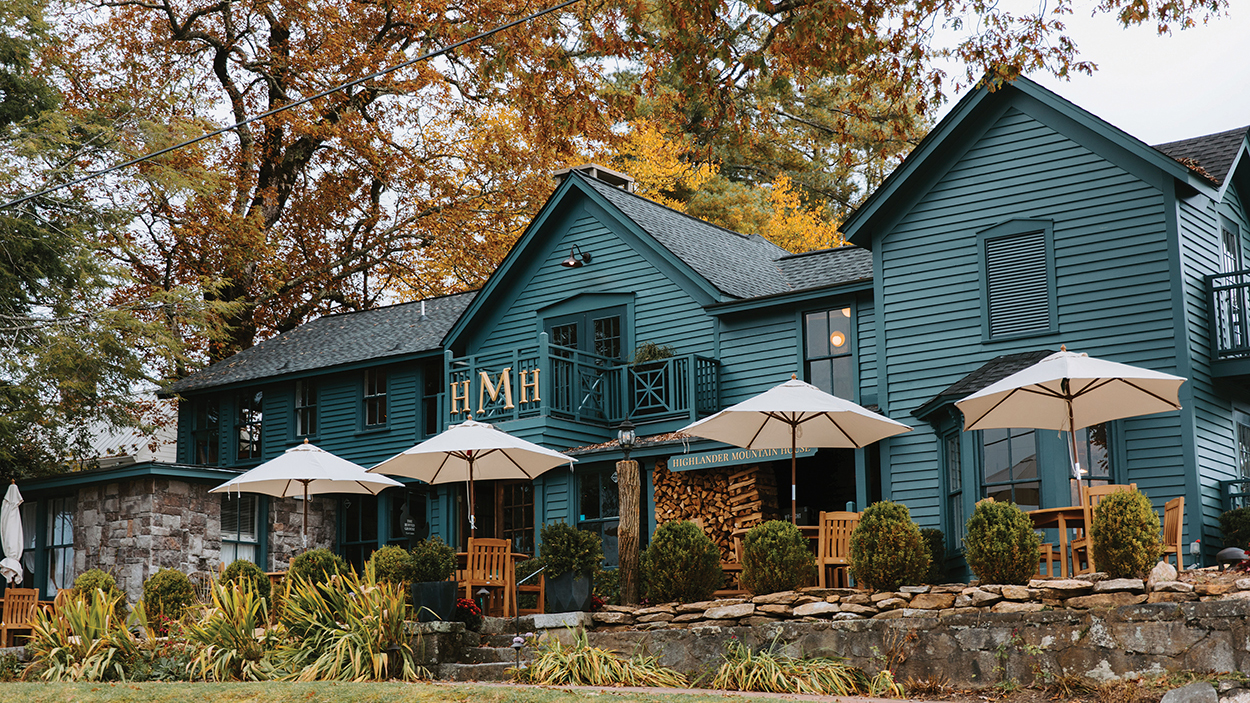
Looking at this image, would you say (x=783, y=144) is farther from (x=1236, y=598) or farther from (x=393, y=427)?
(x=1236, y=598)

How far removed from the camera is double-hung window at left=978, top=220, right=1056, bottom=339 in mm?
15797

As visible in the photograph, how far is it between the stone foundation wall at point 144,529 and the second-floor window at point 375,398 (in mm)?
3309

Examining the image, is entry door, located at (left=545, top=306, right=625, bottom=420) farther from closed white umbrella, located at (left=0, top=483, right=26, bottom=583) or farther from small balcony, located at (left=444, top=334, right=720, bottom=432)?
closed white umbrella, located at (left=0, top=483, right=26, bottom=583)

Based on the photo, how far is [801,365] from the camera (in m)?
18.5

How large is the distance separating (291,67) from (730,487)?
17614 millimetres

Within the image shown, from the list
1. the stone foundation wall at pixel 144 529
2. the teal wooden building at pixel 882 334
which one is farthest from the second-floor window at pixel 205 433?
the stone foundation wall at pixel 144 529

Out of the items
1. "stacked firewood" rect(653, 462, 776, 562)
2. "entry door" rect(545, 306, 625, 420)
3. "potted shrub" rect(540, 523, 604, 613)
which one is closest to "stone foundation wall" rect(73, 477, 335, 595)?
"entry door" rect(545, 306, 625, 420)

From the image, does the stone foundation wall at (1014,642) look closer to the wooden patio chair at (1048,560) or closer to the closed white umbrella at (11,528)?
the wooden patio chair at (1048,560)

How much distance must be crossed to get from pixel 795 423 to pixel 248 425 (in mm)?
14435

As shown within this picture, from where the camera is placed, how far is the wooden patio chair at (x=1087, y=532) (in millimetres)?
11000

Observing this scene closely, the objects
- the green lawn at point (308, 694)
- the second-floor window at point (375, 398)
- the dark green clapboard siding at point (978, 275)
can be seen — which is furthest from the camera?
the second-floor window at point (375, 398)

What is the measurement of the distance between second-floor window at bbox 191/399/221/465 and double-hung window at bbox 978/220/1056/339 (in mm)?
15908

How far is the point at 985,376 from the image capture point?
50.5ft

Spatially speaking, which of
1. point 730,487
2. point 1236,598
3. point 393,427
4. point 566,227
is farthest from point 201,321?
point 1236,598
